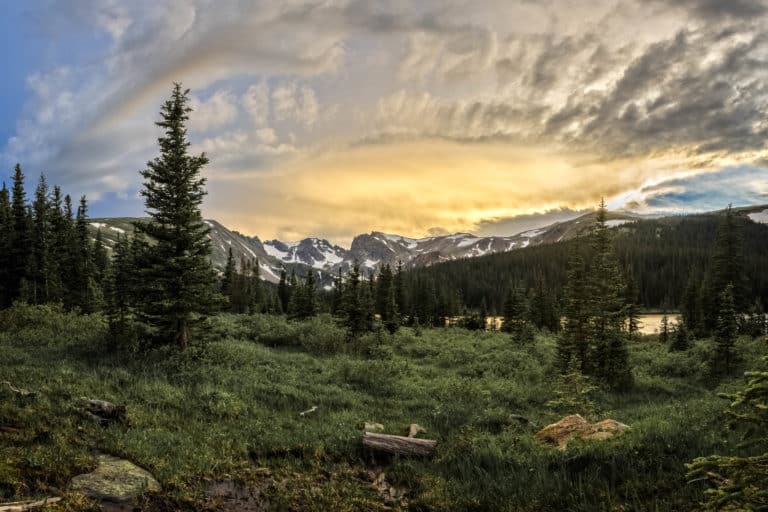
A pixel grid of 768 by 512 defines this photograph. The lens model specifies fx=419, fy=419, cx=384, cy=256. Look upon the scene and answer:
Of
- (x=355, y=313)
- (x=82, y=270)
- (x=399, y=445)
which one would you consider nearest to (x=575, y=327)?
(x=355, y=313)

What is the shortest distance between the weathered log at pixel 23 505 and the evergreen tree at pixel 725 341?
26.7 metres

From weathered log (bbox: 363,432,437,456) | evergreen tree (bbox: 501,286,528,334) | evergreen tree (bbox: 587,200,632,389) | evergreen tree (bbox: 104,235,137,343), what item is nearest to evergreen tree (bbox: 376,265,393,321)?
evergreen tree (bbox: 501,286,528,334)

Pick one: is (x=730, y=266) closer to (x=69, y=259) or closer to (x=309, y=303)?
(x=309, y=303)

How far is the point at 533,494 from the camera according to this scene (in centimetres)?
788

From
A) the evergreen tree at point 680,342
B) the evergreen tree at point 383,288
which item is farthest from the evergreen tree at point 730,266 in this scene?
the evergreen tree at point 383,288

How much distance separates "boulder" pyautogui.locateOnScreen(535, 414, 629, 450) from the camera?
34.4ft

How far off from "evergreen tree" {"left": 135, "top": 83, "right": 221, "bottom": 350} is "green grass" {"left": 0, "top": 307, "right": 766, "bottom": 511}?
1948mm

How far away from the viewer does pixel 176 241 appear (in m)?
20.5

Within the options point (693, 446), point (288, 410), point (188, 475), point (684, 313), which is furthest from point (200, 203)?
point (684, 313)

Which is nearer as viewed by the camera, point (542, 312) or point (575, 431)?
point (575, 431)

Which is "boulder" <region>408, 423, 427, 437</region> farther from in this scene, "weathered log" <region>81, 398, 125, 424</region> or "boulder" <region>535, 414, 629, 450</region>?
Answer: "weathered log" <region>81, 398, 125, 424</region>

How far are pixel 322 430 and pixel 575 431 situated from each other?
22.8 ft

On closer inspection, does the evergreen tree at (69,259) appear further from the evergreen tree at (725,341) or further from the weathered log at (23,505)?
the evergreen tree at (725,341)

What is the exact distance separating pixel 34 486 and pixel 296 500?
175 inches
